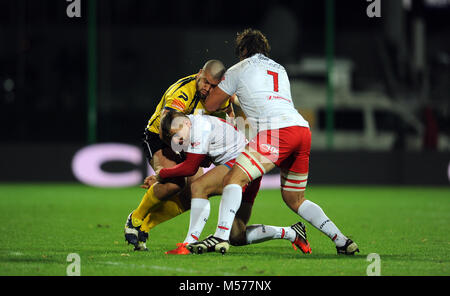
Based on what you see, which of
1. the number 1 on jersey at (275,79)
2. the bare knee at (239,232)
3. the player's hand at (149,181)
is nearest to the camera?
the number 1 on jersey at (275,79)

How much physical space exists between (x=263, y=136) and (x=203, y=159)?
77 cm

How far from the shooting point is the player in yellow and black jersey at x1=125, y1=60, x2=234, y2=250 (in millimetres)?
7980

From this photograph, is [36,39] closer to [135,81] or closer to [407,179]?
[135,81]

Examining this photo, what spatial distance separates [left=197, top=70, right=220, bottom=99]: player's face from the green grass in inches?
58.4

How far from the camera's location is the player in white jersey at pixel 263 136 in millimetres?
7426

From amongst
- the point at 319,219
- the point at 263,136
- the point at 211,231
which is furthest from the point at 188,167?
the point at 211,231

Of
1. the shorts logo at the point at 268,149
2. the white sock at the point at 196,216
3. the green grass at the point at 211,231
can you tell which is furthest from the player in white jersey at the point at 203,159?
the shorts logo at the point at 268,149

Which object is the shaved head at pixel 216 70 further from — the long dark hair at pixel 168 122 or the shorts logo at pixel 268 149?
the shorts logo at pixel 268 149

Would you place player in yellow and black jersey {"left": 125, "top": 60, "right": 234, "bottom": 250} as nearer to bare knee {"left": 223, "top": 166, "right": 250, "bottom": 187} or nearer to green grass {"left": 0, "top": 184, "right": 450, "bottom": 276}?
green grass {"left": 0, "top": 184, "right": 450, "bottom": 276}

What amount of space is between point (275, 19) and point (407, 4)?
803 centimetres

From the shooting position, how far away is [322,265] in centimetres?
709

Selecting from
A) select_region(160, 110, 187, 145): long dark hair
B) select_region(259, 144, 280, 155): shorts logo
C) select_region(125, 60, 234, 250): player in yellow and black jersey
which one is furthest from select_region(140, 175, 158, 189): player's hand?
select_region(259, 144, 280, 155): shorts logo

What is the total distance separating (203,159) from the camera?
8.02 metres

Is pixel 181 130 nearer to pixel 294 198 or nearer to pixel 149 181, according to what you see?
pixel 149 181
